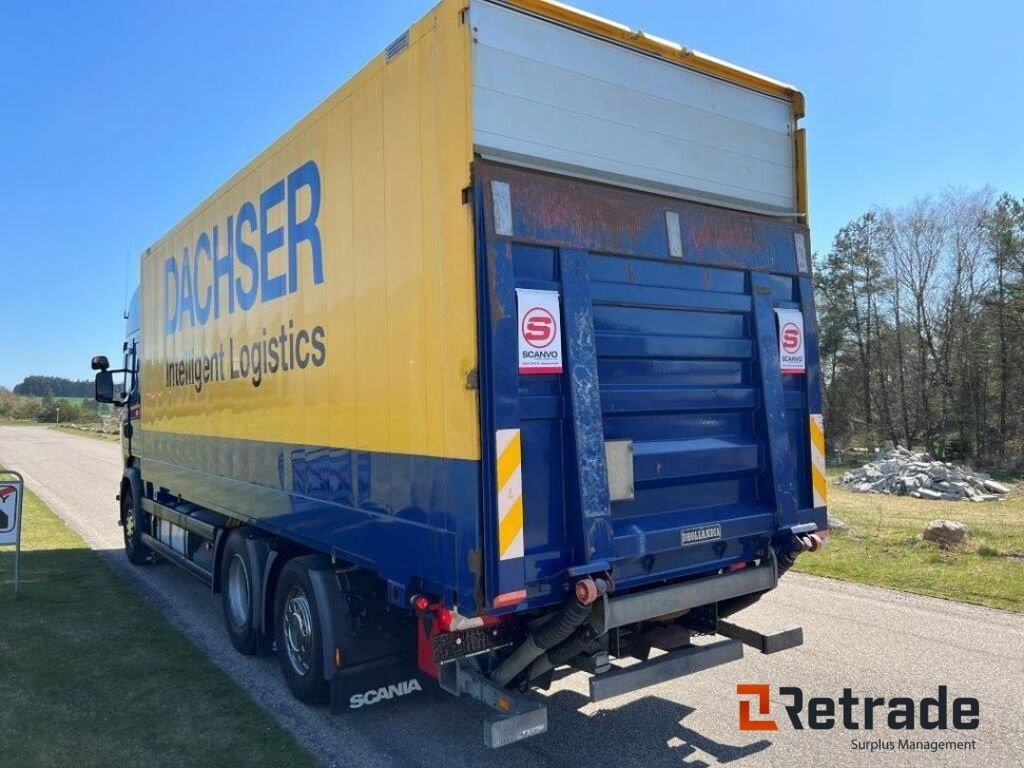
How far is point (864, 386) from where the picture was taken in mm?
44438

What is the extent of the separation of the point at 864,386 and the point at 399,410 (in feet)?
150

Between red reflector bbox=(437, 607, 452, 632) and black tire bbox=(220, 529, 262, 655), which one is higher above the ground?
red reflector bbox=(437, 607, 452, 632)

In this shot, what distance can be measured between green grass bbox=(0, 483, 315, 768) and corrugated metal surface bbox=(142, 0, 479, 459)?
1.81 metres

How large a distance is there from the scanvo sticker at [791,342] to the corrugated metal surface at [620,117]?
73cm

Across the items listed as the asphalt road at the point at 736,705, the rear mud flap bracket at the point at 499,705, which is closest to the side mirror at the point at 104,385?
the asphalt road at the point at 736,705

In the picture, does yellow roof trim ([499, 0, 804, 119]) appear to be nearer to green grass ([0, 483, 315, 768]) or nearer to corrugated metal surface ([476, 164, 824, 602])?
corrugated metal surface ([476, 164, 824, 602])

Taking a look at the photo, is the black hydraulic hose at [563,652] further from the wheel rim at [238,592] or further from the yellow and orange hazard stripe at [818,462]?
the wheel rim at [238,592]

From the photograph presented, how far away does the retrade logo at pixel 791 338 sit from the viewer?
4812mm

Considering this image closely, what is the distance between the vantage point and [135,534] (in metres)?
9.86

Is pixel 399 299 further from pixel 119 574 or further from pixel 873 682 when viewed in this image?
pixel 119 574

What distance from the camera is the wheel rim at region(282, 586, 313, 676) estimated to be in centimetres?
490

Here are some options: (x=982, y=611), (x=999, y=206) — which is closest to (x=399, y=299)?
(x=982, y=611)

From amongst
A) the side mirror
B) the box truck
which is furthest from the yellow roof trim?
the side mirror

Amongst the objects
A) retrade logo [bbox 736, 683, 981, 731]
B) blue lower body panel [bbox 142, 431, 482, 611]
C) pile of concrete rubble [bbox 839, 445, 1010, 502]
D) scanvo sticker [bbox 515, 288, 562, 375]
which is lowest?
pile of concrete rubble [bbox 839, 445, 1010, 502]
